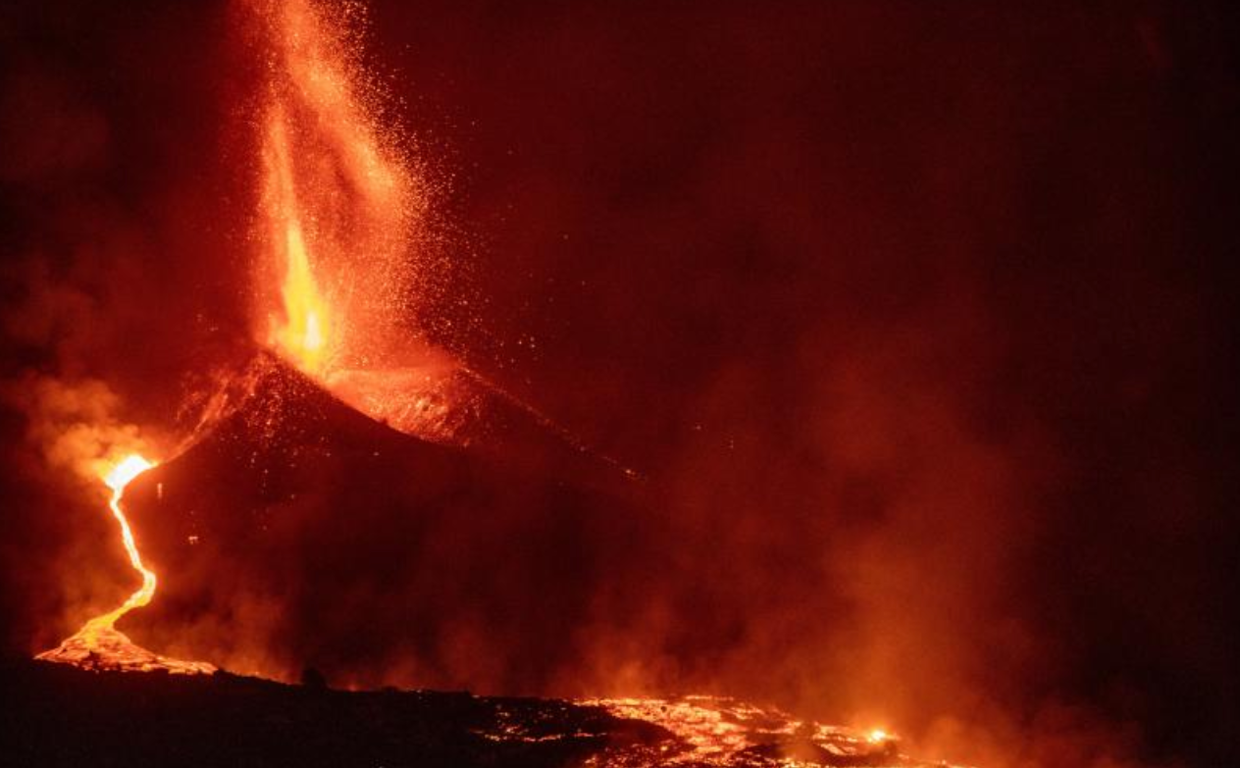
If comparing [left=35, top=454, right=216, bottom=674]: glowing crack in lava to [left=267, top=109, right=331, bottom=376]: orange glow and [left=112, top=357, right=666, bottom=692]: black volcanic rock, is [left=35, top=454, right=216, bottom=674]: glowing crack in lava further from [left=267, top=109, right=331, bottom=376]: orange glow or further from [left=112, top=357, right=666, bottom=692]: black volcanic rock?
[left=267, top=109, right=331, bottom=376]: orange glow

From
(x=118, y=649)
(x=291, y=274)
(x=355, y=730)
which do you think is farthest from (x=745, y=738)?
(x=291, y=274)

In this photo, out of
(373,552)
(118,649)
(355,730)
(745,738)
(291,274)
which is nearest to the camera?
(355,730)

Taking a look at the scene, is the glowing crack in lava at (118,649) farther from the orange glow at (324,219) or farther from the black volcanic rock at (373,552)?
the orange glow at (324,219)

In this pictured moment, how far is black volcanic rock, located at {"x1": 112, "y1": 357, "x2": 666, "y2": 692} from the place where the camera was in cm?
1157

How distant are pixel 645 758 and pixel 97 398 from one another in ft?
34.3

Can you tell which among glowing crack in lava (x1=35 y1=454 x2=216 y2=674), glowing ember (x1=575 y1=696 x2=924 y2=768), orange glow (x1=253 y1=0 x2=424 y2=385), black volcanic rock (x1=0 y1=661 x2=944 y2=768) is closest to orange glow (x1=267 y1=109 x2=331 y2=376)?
orange glow (x1=253 y1=0 x2=424 y2=385)

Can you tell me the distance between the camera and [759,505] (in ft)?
49.9

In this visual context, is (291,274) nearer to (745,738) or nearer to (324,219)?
(324,219)

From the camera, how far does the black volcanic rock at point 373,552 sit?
11570mm

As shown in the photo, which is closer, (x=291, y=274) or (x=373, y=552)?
(x=373, y=552)

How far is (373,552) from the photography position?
13047mm

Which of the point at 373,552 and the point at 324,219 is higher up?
the point at 324,219

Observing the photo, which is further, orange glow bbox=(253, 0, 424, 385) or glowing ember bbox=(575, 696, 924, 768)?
orange glow bbox=(253, 0, 424, 385)

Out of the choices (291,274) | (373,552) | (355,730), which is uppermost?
(291,274)
